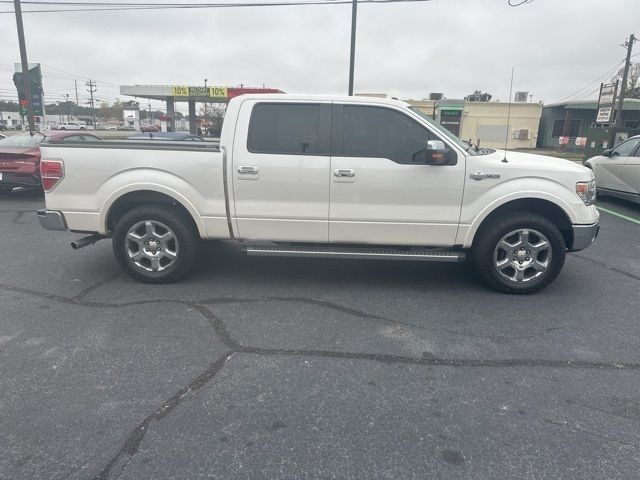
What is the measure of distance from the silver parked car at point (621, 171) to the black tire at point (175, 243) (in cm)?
927

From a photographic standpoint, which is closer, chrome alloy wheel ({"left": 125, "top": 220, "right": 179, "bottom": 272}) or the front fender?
the front fender

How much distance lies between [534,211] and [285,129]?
2770 mm

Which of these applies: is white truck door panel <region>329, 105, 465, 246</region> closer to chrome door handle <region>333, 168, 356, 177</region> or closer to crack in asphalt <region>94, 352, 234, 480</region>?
chrome door handle <region>333, 168, 356, 177</region>

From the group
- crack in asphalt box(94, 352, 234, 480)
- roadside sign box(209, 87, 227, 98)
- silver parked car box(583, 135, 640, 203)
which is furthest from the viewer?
roadside sign box(209, 87, 227, 98)

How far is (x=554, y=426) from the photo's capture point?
2.88 meters

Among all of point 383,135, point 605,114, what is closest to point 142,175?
point 383,135

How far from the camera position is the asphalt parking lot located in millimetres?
2580

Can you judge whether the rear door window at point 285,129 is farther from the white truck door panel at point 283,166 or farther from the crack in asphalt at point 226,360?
the crack in asphalt at point 226,360

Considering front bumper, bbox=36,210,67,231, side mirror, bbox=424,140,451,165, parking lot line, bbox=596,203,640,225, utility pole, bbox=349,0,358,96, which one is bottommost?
parking lot line, bbox=596,203,640,225

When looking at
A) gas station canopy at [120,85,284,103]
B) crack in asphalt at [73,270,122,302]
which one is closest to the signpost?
gas station canopy at [120,85,284,103]

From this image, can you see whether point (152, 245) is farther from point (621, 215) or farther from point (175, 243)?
point (621, 215)

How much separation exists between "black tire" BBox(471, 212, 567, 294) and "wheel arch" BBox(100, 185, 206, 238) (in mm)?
2945

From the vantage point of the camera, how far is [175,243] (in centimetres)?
518

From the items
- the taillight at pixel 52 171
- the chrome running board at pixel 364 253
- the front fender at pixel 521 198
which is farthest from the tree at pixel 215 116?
the front fender at pixel 521 198
